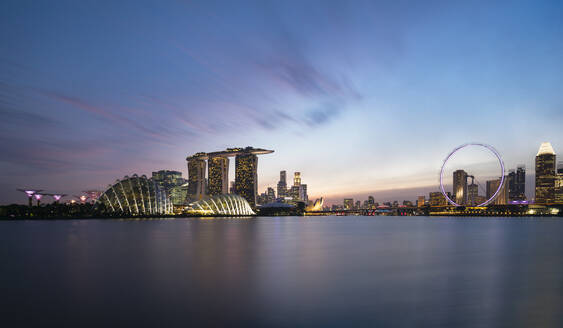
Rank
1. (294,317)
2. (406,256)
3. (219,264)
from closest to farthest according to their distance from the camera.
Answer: (294,317) < (219,264) < (406,256)

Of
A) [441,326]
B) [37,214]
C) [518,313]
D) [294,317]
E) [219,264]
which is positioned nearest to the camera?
[441,326]

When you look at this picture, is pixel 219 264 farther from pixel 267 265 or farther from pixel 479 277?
pixel 479 277

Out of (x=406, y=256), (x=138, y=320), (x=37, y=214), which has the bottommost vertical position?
(x=37, y=214)

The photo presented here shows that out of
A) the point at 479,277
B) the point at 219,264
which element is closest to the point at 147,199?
the point at 219,264

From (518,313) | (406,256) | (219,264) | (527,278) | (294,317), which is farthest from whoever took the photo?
(406,256)

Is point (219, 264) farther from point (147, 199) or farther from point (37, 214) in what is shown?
point (37, 214)

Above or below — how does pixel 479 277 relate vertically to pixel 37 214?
above

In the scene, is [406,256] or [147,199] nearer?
[406,256]

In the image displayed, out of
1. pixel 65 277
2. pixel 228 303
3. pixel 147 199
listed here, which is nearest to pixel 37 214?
pixel 147 199

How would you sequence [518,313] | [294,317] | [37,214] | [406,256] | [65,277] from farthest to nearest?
1. [37,214]
2. [406,256]
3. [65,277]
4. [518,313]
5. [294,317]
